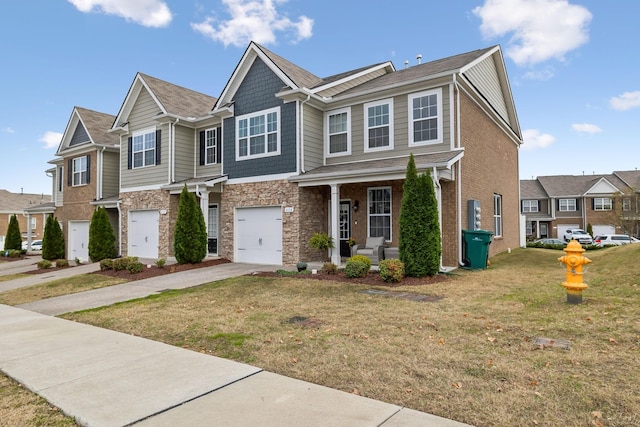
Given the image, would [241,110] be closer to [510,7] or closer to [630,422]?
[510,7]

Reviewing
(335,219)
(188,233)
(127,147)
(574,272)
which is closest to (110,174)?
(127,147)

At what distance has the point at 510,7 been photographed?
1370 centimetres

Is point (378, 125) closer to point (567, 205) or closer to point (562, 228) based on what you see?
point (562, 228)

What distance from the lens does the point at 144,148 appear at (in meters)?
19.6

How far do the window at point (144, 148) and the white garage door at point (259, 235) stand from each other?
622 centimetres

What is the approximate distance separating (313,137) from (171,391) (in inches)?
487

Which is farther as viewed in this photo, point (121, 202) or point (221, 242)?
point (121, 202)

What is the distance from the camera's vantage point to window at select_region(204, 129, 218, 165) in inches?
722

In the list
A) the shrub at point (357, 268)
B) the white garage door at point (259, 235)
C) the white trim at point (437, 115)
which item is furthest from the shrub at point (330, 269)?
the white trim at point (437, 115)

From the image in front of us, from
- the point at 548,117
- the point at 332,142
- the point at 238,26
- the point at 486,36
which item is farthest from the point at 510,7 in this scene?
the point at 238,26

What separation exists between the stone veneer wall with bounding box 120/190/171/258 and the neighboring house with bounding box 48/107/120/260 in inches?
64.9

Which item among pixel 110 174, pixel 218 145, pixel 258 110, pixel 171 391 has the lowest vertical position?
pixel 171 391

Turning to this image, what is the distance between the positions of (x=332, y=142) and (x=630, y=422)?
13473 millimetres

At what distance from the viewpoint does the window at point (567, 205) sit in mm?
43938
